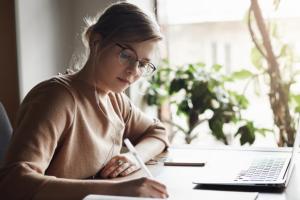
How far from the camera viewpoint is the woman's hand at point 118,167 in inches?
62.7

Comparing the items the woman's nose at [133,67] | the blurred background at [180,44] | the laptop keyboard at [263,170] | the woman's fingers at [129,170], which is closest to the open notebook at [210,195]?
the laptop keyboard at [263,170]

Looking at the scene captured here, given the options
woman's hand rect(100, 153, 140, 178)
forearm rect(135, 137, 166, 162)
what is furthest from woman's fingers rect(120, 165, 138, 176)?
forearm rect(135, 137, 166, 162)

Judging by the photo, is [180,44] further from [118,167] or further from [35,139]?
[35,139]

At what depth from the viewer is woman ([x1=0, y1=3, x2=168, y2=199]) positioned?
126cm

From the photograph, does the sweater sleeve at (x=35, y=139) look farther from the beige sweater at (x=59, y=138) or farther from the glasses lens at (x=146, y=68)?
the glasses lens at (x=146, y=68)

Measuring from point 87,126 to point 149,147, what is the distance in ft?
1.08

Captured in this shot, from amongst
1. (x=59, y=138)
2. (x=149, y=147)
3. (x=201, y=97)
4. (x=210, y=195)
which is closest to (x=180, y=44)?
(x=201, y=97)

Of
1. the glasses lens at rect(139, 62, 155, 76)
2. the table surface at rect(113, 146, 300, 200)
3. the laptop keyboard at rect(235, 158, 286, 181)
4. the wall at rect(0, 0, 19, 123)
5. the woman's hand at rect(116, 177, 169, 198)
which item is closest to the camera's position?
the woman's hand at rect(116, 177, 169, 198)

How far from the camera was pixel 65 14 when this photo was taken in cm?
254

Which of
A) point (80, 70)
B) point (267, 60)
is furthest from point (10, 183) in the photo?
point (267, 60)

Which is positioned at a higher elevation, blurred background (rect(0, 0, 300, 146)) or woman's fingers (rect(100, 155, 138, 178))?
blurred background (rect(0, 0, 300, 146))

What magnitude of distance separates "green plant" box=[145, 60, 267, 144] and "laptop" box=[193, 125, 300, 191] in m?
0.77

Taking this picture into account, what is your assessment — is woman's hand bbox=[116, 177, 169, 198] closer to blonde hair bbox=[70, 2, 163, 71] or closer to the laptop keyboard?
the laptop keyboard

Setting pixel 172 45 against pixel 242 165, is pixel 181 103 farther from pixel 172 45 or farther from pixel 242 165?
pixel 242 165
